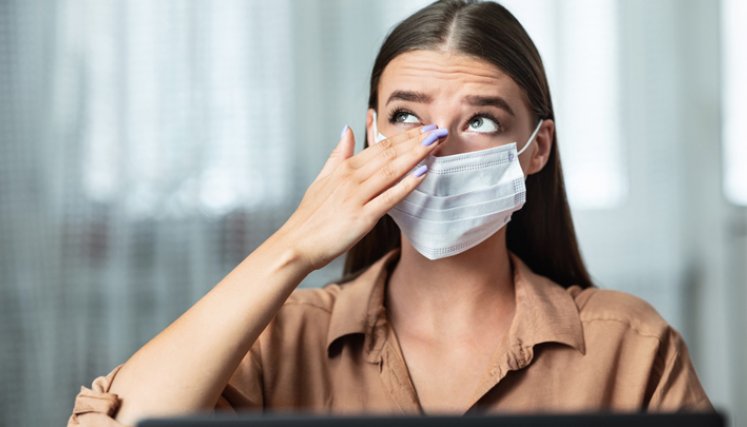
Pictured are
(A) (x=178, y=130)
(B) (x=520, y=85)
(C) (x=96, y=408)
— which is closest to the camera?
(C) (x=96, y=408)

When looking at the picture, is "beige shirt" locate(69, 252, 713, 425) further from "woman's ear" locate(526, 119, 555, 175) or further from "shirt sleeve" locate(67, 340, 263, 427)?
"woman's ear" locate(526, 119, 555, 175)

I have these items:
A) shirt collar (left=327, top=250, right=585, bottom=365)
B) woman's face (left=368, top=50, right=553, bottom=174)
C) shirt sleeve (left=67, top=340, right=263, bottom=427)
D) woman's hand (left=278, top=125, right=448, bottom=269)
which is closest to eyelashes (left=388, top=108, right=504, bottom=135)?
woman's face (left=368, top=50, right=553, bottom=174)

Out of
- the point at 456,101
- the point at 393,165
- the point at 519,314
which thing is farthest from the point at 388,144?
the point at 519,314

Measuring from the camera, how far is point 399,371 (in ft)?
4.82

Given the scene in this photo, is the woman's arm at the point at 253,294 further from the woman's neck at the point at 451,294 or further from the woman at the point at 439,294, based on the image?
the woman's neck at the point at 451,294

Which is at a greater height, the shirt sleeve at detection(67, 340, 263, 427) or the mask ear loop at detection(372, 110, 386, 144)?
the mask ear loop at detection(372, 110, 386, 144)

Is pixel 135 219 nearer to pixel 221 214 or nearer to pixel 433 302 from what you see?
pixel 221 214

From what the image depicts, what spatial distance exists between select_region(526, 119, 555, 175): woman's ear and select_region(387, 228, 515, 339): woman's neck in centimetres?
13

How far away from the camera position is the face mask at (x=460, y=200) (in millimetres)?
1422

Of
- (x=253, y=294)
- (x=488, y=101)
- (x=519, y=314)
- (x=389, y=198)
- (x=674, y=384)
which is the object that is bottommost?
(x=674, y=384)

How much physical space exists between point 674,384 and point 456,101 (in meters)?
0.57

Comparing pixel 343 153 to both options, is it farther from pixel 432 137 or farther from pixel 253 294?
pixel 253 294

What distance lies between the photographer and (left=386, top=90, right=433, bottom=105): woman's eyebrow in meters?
1.45

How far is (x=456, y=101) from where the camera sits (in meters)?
1.44
